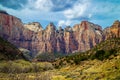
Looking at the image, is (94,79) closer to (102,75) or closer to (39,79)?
(102,75)

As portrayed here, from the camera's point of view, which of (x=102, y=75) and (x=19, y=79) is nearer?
(x=19, y=79)

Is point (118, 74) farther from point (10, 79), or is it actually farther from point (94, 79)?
point (10, 79)

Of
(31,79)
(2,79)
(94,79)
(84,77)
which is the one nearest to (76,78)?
(84,77)

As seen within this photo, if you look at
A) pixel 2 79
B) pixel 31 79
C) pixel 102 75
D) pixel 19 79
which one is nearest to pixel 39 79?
pixel 31 79

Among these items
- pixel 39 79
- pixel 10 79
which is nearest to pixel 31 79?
pixel 39 79

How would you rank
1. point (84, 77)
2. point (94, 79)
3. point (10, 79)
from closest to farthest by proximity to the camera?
point (10, 79)
point (94, 79)
point (84, 77)

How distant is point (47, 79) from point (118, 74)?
159ft

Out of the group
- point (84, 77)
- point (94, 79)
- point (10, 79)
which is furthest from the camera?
point (84, 77)

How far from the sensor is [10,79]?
161000 millimetres

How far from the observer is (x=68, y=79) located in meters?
200

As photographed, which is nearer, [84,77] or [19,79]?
[19,79]

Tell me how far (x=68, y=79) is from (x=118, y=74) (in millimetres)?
35808

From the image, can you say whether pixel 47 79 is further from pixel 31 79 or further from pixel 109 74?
pixel 109 74

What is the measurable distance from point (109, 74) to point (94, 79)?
53.8ft
